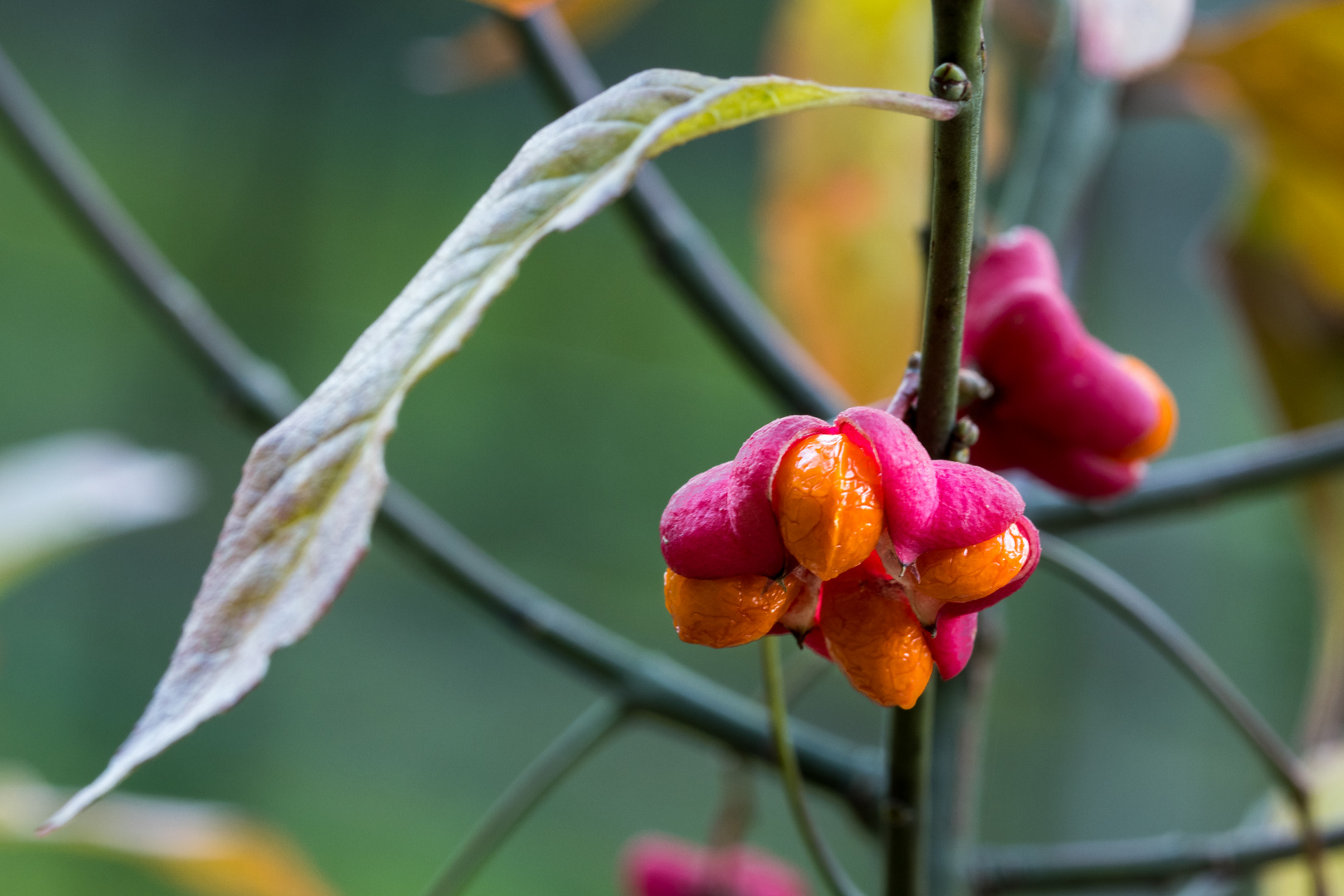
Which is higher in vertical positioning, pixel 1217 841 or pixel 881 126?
pixel 881 126

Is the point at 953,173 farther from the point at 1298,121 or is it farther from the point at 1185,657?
the point at 1298,121

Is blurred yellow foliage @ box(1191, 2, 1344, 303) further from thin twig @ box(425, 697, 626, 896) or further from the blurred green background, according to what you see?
the blurred green background

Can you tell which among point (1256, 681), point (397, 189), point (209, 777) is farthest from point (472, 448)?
point (1256, 681)

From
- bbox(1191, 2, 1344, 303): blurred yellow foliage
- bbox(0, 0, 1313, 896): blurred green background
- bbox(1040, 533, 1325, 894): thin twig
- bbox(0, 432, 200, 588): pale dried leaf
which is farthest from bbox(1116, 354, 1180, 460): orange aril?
bbox(0, 0, 1313, 896): blurred green background

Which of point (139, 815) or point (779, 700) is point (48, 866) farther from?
point (779, 700)

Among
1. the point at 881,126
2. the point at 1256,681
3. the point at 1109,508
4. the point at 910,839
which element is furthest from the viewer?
the point at 1256,681

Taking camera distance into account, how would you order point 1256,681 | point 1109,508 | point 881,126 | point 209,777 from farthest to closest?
1. point 209,777
2. point 1256,681
3. point 881,126
4. point 1109,508

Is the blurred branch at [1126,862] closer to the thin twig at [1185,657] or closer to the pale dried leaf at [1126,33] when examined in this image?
the thin twig at [1185,657]
